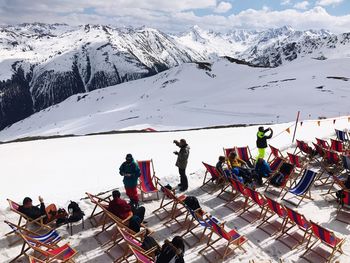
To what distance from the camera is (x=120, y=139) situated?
80.4 ft

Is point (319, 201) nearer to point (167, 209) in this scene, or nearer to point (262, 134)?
point (262, 134)

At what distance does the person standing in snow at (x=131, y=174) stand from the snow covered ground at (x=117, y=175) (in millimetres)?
670

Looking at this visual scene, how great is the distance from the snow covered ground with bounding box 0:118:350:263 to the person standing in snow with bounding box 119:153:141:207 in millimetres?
670

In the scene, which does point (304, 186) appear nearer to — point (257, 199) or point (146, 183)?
point (257, 199)

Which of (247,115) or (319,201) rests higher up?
(319,201)

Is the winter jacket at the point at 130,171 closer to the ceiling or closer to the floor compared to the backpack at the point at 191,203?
closer to the ceiling

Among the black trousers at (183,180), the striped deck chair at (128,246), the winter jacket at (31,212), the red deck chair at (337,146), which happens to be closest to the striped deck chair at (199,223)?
the striped deck chair at (128,246)

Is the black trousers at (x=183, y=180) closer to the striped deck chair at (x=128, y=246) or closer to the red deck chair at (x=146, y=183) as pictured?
the red deck chair at (x=146, y=183)

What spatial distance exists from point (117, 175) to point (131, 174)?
411cm

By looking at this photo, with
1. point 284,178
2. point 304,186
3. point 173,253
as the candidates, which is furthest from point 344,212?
point 173,253

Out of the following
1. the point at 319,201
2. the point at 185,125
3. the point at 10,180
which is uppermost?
the point at 10,180

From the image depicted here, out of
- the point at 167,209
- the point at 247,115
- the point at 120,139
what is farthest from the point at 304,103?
the point at 167,209

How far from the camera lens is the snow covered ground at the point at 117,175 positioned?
360 inches

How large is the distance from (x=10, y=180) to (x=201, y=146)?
1059cm
